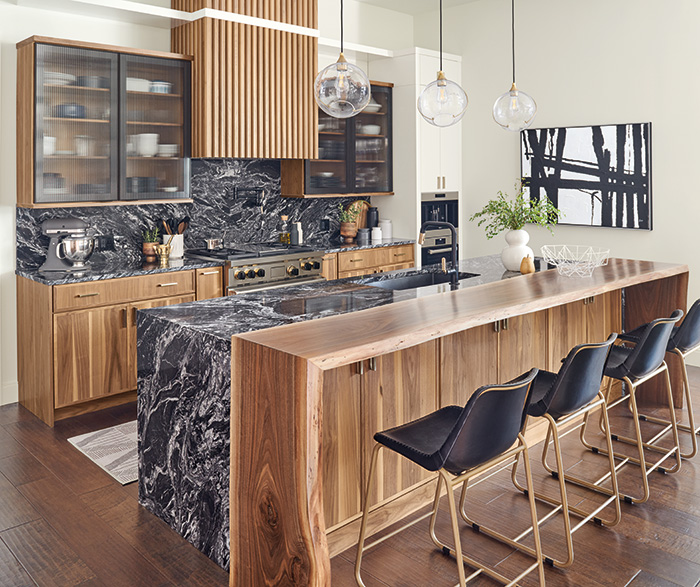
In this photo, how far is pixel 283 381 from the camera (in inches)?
82.5

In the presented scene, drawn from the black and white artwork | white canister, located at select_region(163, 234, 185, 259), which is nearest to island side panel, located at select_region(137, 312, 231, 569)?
white canister, located at select_region(163, 234, 185, 259)

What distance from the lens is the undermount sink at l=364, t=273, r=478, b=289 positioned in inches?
154

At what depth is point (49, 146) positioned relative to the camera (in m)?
4.25

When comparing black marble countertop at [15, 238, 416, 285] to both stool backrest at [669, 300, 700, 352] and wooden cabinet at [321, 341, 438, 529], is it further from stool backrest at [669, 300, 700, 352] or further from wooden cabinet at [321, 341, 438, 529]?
stool backrest at [669, 300, 700, 352]

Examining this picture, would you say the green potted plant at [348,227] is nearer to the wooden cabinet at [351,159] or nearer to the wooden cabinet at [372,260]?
the wooden cabinet at [351,159]

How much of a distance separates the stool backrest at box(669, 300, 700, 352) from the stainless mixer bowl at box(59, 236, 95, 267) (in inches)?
146

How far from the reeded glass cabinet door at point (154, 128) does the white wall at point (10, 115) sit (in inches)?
18.5

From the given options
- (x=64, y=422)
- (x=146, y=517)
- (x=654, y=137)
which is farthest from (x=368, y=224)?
(x=146, y=517)

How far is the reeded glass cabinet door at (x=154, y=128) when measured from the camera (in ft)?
15.1

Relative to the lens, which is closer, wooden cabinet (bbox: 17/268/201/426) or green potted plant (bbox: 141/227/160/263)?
wooden cabinet (bbox: 17/268/201/426)

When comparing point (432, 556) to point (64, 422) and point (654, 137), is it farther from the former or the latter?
point (654, 137)

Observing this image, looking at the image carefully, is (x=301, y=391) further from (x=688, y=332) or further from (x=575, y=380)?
(x=688, y=332)

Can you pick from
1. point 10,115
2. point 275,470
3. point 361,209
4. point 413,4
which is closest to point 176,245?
point 10,115

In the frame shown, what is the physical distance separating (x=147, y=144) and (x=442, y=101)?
246cm
